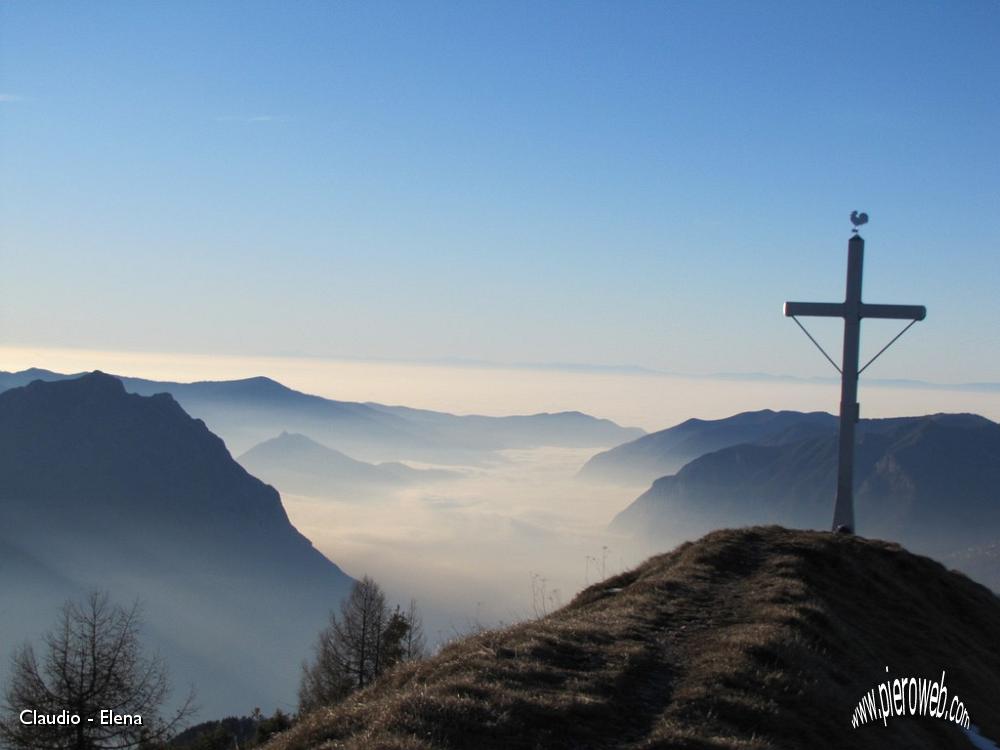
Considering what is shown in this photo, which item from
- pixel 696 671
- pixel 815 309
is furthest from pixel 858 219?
pixel 696 671

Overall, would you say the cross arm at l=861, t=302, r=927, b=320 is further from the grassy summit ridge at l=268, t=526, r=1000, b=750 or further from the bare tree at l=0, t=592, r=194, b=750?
the bare tree at l=0, t=592, r=194, b=750

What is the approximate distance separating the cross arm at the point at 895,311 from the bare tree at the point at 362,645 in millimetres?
20265

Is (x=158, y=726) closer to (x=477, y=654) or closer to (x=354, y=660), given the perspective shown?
(x=354, y=660)

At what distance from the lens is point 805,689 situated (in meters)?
12.9

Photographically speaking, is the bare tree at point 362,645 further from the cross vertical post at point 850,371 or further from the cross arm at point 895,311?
the cross arm at point 895,311

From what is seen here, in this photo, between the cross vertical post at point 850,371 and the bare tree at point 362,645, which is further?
the bare tree at point 362,645

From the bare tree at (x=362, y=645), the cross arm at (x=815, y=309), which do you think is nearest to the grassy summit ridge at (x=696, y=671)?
the cross arm at (x=815, y=309)

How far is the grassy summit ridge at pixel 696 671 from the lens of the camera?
10781 millimetres

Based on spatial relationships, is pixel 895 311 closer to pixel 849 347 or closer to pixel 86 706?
pixel 849 347

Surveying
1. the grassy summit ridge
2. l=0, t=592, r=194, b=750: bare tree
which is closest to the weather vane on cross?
the grassy summit ridge

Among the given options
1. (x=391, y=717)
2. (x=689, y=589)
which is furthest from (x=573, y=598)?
(x=391, y=717)

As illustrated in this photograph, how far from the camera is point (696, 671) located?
13367mm

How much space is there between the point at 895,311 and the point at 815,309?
245 cm

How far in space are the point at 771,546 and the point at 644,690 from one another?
12792mm
